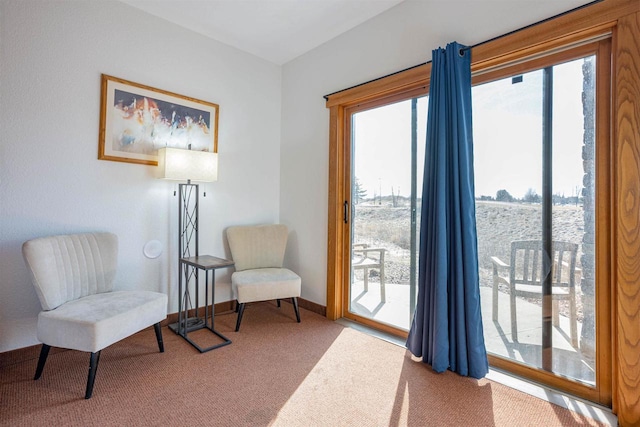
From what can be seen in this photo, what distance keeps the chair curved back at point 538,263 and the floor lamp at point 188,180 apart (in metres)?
2.40

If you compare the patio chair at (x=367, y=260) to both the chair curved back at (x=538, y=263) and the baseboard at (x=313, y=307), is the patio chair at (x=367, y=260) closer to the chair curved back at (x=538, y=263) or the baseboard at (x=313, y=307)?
the baseboard at (x=313, y=307)

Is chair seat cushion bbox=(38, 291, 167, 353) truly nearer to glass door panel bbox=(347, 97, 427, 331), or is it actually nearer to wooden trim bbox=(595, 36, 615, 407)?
glass door panel bbox=(347, 97, 427, 331)

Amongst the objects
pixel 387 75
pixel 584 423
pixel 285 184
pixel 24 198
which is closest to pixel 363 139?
pixel 387 75

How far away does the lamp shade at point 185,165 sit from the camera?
2475 mm

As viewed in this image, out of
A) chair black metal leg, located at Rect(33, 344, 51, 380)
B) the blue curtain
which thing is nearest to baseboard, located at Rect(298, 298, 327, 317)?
the blue curtain

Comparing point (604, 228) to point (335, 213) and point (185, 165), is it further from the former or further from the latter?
point (185, 165)

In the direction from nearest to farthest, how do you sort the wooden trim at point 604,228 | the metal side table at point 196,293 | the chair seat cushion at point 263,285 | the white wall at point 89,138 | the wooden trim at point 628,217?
the wooden trim at point 628,217
the wooden trim at point 604,228
the white wall at point 89,138
the metal side table at point 196,293
the chair seat cushion at point 263,285

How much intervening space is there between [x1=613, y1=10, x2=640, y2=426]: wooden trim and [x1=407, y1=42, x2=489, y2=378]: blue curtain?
0.65 meters

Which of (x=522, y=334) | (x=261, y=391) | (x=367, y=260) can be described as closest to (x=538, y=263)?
(x=522, y=334)

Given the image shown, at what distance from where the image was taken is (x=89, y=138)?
238 cm

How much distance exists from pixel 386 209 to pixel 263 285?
127 centimetres

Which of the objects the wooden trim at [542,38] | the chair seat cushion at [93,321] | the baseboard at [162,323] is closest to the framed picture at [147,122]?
the chair seat cushion at [93,321]

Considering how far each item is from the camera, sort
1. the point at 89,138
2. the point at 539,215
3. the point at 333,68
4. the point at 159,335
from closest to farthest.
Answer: the point at 539,215, the point at 159,335, the point at 89,138, the point at 333,68

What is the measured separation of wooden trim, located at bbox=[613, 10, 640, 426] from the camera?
1536 millimetres
